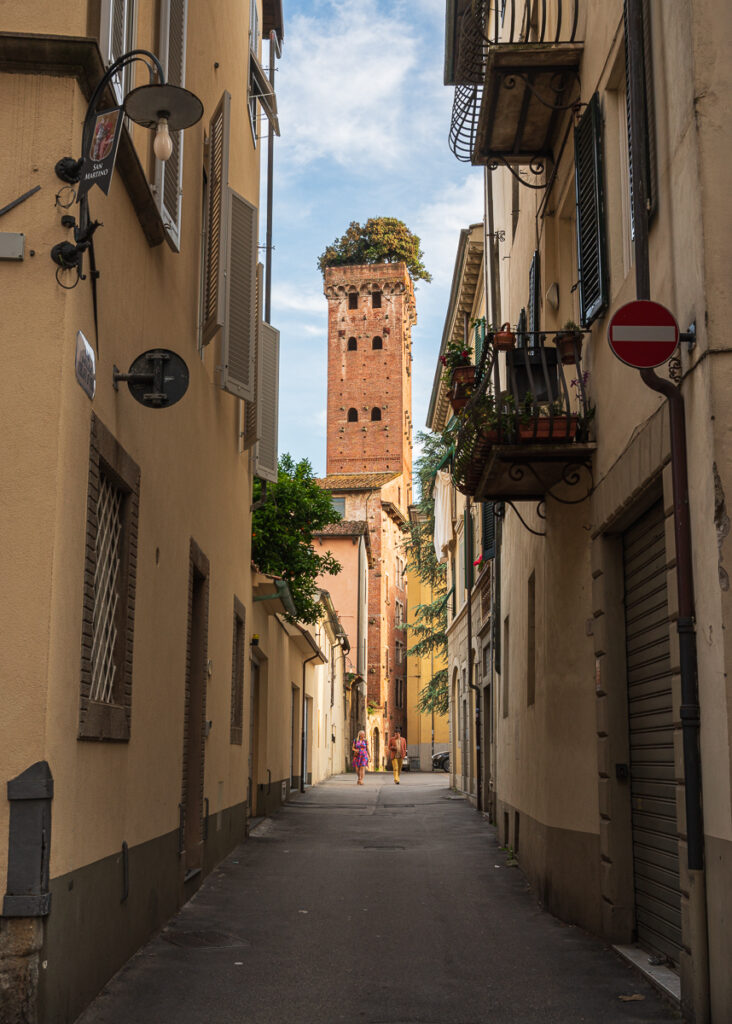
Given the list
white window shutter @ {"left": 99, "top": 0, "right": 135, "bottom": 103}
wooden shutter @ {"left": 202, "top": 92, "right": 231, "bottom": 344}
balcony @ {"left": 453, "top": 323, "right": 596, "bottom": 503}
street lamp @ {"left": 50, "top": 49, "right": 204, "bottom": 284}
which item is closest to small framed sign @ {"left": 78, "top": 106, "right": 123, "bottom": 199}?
street lamp @ {"left": 50, "top": 49, "right": 204, "bottom": 284}

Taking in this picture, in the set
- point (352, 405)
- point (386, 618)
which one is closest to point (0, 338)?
point (386, 618)

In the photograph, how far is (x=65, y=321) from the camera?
5480 mm

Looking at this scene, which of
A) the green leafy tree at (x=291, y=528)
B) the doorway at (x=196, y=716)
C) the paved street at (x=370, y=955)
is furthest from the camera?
the green leafy tree at (x=291, y=528)

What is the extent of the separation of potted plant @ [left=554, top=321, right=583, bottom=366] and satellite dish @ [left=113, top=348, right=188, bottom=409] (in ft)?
11.4

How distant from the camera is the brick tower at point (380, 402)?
6658cm

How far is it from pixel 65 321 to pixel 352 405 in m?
69.4

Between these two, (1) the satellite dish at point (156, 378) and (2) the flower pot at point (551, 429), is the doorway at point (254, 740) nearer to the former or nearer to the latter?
(2) the flower pot at point (551, 429)

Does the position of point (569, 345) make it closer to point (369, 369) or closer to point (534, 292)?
point (534, 292)

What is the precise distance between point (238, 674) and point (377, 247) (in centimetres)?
6760

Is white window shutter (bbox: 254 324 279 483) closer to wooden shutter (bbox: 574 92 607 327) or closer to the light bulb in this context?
wooden shutter (bbox: 574 92 607 327)

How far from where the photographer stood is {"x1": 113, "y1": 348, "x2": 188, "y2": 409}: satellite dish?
662 cm

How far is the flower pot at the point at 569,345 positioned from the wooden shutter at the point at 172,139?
3024 mm

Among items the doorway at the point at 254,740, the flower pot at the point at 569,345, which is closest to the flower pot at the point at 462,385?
the flower pot at the point at 569,345

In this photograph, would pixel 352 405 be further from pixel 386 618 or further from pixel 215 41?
pixel 215 41
